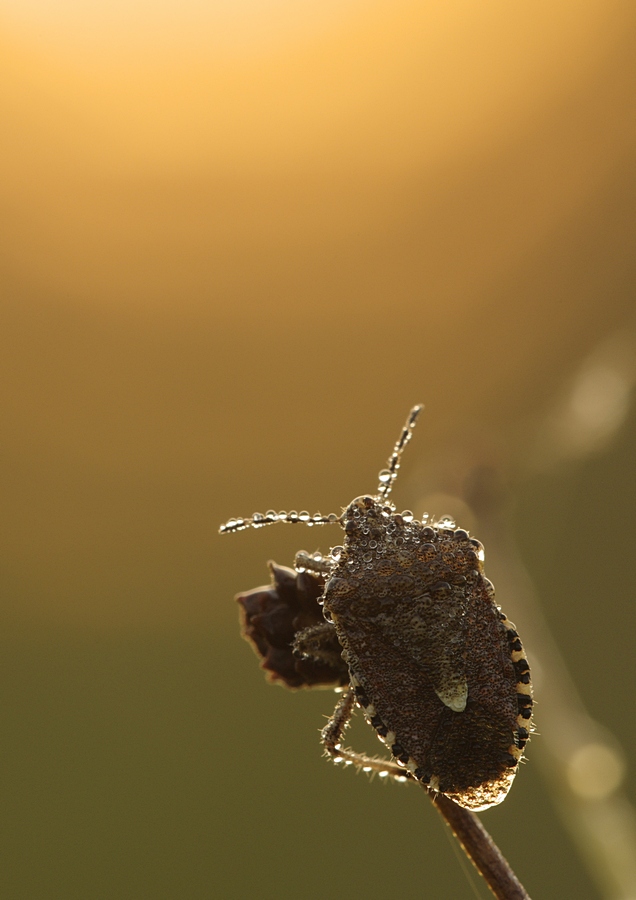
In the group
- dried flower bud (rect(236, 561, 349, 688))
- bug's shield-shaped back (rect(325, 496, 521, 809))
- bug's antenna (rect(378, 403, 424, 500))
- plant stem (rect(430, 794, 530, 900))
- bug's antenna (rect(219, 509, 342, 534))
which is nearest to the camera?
plant stem (rect(430, 794, 530, 900))

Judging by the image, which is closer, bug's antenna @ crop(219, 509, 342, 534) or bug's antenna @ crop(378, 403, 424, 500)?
bug's antenna @ crop(219, 509, 342, 534)

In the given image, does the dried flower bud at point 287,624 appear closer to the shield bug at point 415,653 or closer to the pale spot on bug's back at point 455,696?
the shield bug at point 415,653

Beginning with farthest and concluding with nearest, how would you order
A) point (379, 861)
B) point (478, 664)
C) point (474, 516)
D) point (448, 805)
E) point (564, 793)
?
point (379, 861), point (474, 516), point (478, 664), point (564, 793), point (448, 805)

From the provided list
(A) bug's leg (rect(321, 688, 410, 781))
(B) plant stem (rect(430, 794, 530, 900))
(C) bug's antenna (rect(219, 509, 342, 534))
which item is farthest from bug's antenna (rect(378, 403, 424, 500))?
(B) plant stem (rect(430, 794, 530, 900))

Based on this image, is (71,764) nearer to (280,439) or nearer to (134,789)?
(134,789)

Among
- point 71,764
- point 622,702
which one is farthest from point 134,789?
point 622,702

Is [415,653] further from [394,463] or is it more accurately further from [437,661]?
[394,463]

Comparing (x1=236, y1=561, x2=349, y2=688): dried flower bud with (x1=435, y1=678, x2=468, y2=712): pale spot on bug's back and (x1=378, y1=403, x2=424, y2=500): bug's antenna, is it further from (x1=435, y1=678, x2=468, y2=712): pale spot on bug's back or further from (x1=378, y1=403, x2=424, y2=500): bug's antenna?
(x1=378, y1=403, x2=424, y2=500): bug's antenna
